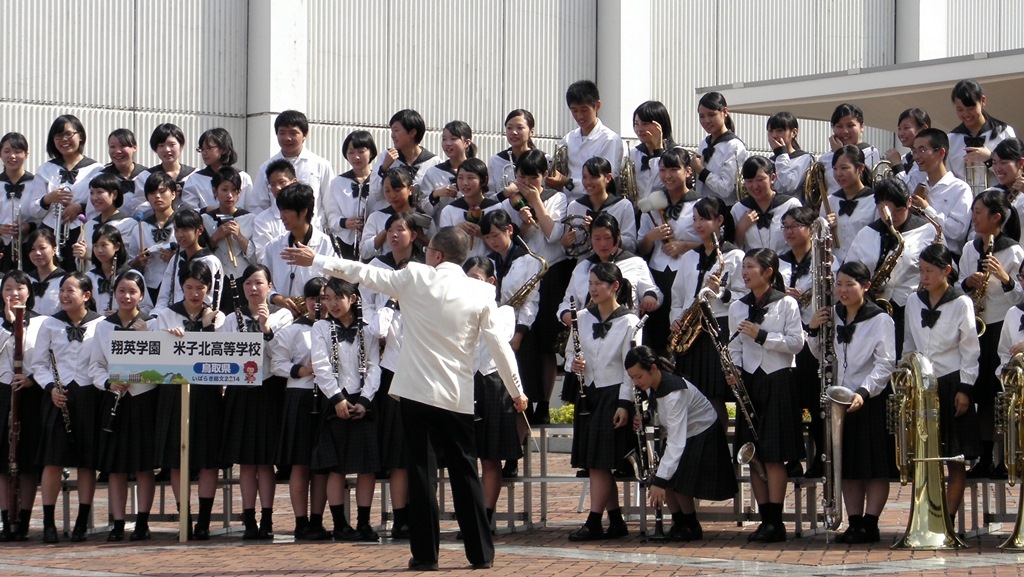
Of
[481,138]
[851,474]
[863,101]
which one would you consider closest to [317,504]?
[851,474]

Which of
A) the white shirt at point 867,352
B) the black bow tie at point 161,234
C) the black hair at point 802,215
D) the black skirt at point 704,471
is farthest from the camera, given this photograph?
the black bow tie at point 161,234

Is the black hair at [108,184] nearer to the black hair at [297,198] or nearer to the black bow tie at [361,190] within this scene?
the black hair at [297,198]

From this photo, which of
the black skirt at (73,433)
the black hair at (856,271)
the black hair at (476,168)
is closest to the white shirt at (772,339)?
the black hair at (856,271)

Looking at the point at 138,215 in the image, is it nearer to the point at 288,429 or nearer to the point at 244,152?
the point at 288,429

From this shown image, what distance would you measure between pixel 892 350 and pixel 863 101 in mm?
7785

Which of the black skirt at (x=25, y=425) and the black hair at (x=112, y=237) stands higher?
the black hair at (x=112, y=237)

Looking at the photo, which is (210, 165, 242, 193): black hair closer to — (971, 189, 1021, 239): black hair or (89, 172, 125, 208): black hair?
(89, 172, 125, 208): black hair

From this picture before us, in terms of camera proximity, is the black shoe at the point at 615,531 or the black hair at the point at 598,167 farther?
the black hair at the point at 598,167

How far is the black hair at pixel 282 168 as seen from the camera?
41.5ft

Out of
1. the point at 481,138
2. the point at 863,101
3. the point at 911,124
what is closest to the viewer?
the point at 911,124

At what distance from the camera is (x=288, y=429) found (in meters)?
11.3

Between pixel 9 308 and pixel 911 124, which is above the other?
pixel 911 124

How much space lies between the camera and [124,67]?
20.6 metres

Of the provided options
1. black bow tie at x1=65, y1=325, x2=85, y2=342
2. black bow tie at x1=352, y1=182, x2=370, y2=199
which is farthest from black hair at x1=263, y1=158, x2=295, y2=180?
black bow tie at x1=65, y1=325, x2=85, y2=342
